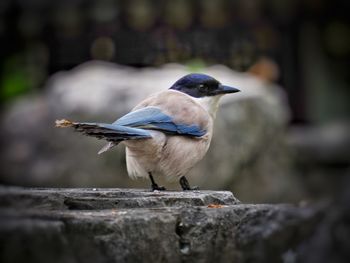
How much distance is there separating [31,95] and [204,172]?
325 centimetres

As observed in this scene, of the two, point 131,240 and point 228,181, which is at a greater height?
point 131,240

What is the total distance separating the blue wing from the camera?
4832 mm

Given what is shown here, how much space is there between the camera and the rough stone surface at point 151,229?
9.15ft

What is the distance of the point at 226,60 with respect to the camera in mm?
11305

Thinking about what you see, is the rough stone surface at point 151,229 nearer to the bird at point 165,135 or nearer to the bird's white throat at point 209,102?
the bird at point 165,135

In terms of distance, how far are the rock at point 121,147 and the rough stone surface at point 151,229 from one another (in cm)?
397

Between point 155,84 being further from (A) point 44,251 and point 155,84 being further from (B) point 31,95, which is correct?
(A) point 44,251

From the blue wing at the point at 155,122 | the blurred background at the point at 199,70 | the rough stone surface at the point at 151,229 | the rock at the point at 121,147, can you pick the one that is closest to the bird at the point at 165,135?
the blue wing at the point at 155,122

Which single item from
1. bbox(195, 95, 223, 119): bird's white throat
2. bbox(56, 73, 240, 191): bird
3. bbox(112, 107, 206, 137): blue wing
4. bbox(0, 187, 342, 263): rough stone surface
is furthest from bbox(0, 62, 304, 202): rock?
bbox(0, 187, 342, 263): rough stone surface

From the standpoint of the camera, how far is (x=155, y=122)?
493 centimetres

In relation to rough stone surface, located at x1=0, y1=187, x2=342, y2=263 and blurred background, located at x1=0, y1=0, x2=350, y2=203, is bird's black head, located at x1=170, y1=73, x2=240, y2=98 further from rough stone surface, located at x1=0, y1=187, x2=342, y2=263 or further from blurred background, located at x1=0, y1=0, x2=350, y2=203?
blurred background, located at x1=0, y1=0, x2=350, y2=203

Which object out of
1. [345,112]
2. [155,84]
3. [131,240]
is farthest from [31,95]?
[131,240]

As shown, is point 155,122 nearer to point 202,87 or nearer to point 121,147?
point 202,87

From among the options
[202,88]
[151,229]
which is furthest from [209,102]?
[151,229]
